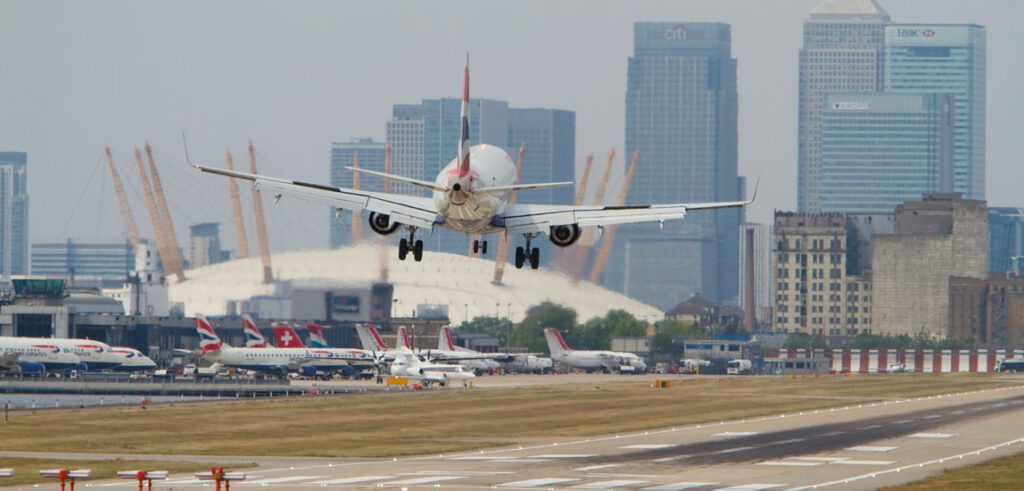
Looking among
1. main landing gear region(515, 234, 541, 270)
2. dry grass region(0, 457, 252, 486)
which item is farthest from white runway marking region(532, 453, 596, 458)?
main landing gear region(515, 234, 541, 270)

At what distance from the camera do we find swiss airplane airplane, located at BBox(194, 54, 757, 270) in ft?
301

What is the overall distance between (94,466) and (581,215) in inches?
1341

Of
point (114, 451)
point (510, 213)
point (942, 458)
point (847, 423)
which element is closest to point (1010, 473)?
point (942, 458)

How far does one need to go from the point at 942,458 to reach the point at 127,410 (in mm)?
79939

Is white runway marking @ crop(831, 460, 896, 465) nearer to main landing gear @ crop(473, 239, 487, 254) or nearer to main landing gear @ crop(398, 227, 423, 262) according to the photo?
main landing gear @ crop(473, 239, 487, 254)

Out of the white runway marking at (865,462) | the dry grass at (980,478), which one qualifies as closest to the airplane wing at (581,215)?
the dry grass at (980,478)

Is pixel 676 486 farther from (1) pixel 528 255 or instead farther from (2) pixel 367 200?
(2) pixel 367 200

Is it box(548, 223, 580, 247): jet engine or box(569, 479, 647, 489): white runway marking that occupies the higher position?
box(548, 223, 580, 247): jet engine

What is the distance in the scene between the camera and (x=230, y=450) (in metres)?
122

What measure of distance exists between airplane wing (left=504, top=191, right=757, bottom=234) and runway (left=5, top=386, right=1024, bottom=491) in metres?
13.7

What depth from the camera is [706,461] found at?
114 metres

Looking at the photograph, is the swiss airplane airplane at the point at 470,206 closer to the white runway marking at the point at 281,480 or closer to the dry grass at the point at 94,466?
the white runway marking at the point at 281,480

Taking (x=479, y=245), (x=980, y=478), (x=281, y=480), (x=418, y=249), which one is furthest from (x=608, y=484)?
(x=980, y=478)

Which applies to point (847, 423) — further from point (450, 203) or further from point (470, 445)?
point (450, 203)
